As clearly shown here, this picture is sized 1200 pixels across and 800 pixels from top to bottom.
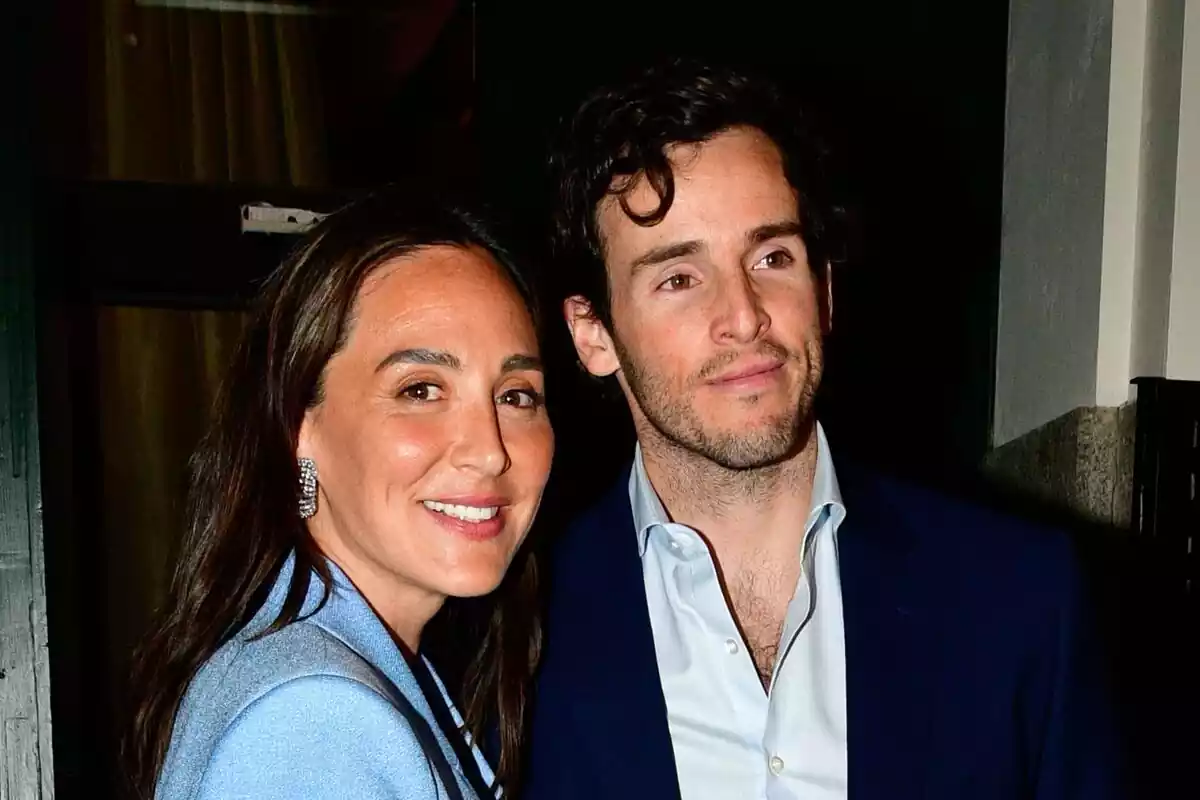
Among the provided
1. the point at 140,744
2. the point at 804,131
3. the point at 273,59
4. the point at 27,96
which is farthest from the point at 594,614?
the point at 273,59

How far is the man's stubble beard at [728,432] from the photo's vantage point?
4.97 feet

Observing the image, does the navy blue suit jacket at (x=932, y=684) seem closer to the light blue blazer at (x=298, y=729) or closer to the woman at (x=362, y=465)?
the woman at (x=362, y=465)

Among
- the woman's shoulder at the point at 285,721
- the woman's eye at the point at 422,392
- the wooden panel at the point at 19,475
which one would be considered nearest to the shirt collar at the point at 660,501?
the woman's eye at the point at 422,392

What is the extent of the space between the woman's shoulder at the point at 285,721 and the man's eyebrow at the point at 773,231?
2.62 feet

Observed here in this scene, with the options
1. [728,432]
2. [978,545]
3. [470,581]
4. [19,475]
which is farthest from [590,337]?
[19,475]

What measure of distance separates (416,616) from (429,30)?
1.56 metres

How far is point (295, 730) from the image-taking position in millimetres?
1003

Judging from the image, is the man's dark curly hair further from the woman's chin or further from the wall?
the wall

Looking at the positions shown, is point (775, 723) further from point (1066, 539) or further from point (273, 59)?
point (273, 59)

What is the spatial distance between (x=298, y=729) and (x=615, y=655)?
593 mm

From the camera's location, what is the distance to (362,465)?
1.26 m

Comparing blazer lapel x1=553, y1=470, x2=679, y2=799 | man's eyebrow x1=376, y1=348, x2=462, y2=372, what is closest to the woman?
man's eyebrow x1=376, y1=348, x2=462, y2=372

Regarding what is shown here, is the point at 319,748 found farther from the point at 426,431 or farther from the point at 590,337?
the point at 590,337

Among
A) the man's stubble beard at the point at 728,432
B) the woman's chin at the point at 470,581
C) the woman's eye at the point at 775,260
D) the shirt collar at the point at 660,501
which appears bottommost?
the woman's chin at the point at 470,581
